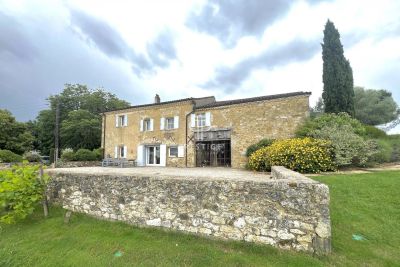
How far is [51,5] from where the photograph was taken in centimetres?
1080

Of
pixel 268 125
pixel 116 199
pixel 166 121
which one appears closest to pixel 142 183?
pixel 116 199

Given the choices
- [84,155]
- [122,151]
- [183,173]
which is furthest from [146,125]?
[183,173]

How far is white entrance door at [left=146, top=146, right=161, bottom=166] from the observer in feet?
65.5

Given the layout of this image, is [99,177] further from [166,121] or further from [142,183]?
[166,121]

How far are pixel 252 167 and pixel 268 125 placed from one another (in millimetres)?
4194

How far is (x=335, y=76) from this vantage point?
17547 millimetres

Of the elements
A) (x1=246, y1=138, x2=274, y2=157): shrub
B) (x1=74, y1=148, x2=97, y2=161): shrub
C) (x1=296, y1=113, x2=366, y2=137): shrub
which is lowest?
(x1=74, y1=148, x2=97, y2=161): shrub

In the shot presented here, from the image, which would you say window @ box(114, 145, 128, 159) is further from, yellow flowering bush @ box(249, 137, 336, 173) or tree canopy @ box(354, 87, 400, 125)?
tree canopy @ box(354, 87, 400, 125)

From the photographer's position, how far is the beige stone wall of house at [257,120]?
14.9m

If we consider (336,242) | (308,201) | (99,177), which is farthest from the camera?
(99,177)

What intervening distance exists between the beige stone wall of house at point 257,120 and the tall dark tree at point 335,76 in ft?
14.6

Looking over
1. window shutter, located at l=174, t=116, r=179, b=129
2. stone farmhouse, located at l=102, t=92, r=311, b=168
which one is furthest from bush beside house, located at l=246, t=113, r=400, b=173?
window shutter, located at l=174, t=116, r=179, b=129

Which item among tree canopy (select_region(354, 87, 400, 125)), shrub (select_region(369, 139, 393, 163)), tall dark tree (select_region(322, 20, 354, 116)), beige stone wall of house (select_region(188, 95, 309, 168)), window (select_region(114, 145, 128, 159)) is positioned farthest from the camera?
tree canopy (select_region(354, 87, 400, 125))

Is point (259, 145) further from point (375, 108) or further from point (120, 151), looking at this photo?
point (375, 108)
